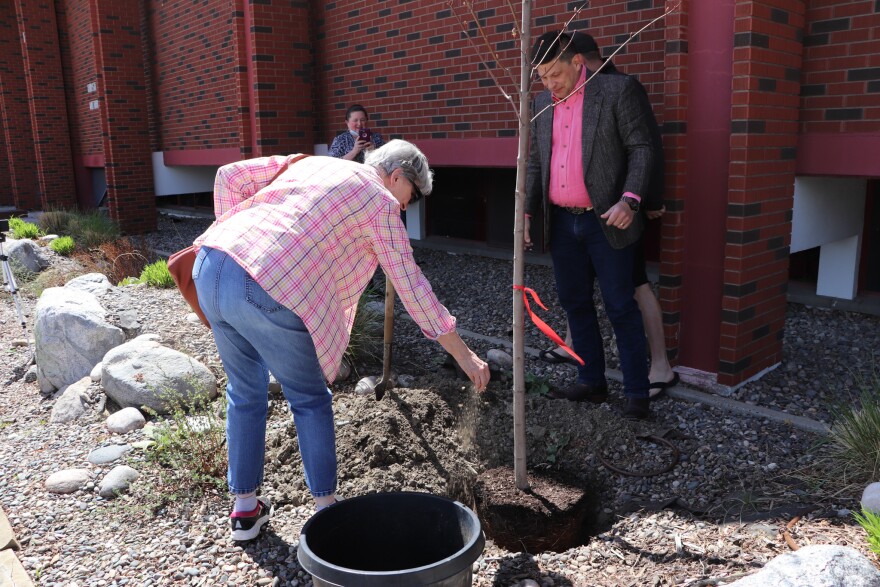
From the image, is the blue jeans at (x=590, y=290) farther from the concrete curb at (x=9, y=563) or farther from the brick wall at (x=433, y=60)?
the concrete curb at (x=9, y=563)

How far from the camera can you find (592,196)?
3.85m

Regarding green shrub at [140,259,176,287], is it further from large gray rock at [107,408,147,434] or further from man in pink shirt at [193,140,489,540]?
man in pink shirt at [193,140,489,540]

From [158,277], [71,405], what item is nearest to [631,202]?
[71,405]

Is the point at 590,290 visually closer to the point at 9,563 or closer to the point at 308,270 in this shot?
the point at 308,270

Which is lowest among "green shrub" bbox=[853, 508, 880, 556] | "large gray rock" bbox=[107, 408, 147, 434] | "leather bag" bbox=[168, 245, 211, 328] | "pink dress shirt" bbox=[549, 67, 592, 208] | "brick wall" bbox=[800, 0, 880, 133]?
"large gray rock" bbox=[107, 408, 147, 434]

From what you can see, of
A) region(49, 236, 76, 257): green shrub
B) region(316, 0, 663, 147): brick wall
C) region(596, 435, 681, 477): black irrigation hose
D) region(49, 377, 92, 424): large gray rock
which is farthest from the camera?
region(49, 236, 76, 257): green shrub

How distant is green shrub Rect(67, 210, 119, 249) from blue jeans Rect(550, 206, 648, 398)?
893 centimetres

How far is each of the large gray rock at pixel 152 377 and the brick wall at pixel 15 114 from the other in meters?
16.0

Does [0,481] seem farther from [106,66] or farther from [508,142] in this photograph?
[106,66]

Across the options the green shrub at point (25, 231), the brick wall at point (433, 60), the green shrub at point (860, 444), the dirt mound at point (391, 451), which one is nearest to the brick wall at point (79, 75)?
the green shrub at point (25, 231)

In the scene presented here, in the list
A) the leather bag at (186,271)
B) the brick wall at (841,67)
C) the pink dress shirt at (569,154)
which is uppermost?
the brick wall at (841,67)

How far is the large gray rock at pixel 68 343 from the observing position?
562cm

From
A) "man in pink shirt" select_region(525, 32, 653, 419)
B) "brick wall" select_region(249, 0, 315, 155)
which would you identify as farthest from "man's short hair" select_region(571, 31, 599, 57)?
"brick wall" select_region(249, 0, 315, 155)

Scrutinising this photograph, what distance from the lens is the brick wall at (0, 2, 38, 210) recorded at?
18.1 metres
